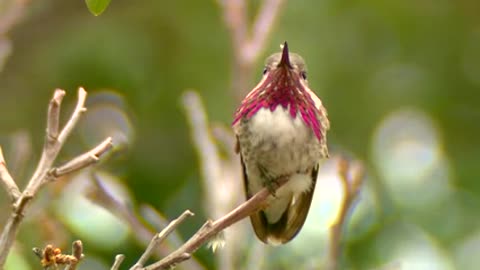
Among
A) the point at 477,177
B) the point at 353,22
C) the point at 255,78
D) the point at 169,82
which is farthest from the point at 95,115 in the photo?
the point at 477,177

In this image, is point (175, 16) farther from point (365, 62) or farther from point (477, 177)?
point (477, 177)

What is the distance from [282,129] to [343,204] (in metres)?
0.30

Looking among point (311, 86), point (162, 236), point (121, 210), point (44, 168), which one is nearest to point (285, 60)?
point (121, 210)

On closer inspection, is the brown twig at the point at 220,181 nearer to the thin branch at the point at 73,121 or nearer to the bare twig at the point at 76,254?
the thin branch at the point at 73,121

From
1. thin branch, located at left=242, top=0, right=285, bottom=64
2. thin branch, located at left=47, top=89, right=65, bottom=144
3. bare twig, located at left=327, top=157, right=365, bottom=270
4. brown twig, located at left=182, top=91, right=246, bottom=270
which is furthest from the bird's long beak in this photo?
thin branch, located at left=47, top=89, right=65, bottom=144

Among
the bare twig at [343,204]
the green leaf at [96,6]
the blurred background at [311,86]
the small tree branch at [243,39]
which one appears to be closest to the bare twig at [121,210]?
the bare twig at [343,204]

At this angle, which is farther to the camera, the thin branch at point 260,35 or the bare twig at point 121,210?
the thin branch at point 260,35

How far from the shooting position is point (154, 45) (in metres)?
7.48

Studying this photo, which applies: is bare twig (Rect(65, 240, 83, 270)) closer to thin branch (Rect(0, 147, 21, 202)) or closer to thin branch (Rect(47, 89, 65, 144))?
thin branch (Rect(0, 147, 21, 202))

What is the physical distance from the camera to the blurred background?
6309 mm

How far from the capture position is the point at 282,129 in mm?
3602

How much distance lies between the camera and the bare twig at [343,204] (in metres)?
3.51

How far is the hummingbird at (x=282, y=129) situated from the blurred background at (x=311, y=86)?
1.95 meters

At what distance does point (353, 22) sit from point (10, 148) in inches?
98.6
